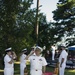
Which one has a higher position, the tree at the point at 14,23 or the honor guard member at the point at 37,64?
the tree at the point at 14,23

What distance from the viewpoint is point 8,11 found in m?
24.2

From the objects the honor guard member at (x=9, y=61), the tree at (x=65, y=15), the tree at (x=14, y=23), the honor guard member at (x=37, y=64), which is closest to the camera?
the honor guard member at (x=37, y=64)

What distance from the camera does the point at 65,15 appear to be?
36.4m

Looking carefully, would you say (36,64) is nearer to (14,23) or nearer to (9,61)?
(9,61)

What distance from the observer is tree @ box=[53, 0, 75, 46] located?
36250 millimetres

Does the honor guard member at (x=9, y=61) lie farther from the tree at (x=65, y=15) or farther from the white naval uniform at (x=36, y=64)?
the tree at (x=65, y=15)

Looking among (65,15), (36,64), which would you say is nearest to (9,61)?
(36,64)

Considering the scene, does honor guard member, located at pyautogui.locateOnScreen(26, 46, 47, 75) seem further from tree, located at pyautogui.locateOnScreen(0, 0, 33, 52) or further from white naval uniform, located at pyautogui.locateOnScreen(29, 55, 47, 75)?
tree, located at pyautogui.locateOnScreen(0, 0, 33, 52)

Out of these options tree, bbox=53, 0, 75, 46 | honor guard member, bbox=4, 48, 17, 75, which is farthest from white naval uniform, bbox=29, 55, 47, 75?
tree, bbox=53, 0, 75, 46

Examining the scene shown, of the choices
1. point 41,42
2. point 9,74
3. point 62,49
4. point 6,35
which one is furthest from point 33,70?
point 41,42

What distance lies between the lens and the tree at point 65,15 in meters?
36.2

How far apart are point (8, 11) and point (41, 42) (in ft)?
42.8

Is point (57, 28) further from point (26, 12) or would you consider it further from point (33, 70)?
point (33, 70)

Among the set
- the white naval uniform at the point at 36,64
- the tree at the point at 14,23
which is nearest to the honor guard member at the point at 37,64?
the white naval uniform at the point at 36,64
